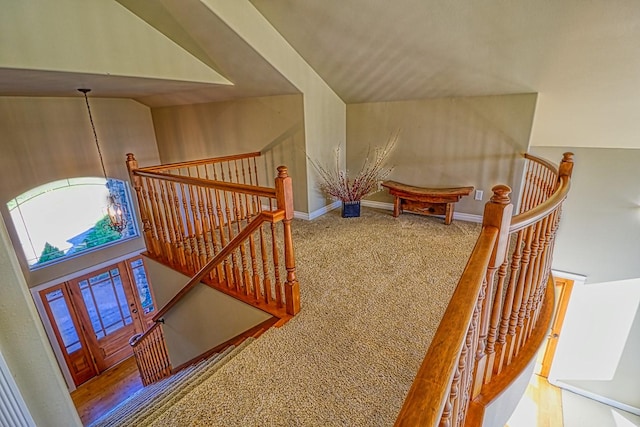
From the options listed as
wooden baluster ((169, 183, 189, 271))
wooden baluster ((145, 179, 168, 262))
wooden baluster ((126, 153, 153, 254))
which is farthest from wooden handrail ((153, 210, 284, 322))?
wooden baluster ((126, 153, 153, 254))

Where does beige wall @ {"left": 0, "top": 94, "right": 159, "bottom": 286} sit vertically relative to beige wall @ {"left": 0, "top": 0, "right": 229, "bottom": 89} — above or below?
below

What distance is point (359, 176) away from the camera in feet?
14.6

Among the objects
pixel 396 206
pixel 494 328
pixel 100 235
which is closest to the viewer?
pixel 494 328

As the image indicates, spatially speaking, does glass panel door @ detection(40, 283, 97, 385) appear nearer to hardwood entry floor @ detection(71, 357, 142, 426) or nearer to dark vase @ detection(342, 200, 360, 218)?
hardwood entry floor @ detection(71, 357, 142, 426)

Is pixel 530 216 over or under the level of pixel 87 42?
under

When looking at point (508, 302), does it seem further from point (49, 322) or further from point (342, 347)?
point (49, 322)

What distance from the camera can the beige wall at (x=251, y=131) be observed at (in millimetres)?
3994

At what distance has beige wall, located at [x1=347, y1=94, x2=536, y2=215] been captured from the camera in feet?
11.3

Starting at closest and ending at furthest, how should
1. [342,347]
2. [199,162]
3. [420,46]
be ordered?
1. [342,347]
2. [420,46]
3. [199,162]

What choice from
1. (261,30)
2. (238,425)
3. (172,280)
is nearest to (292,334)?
(238,425)

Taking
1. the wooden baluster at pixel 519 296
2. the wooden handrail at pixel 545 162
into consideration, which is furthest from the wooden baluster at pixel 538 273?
the wooden handrail at pixel 545 162

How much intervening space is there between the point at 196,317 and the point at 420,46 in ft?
11.0

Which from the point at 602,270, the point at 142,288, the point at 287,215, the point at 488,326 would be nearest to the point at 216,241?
the point at 287,215

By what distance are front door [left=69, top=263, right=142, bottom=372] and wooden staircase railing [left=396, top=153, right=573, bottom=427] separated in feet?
19.4
